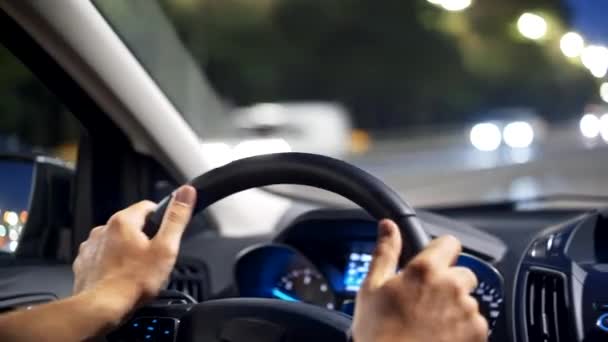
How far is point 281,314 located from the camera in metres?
2.50

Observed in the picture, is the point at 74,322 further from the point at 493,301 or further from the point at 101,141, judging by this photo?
the point at 101,141

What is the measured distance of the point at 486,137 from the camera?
41.9 metres

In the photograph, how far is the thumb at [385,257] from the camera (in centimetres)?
203

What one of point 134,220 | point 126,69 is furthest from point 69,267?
point 134,220

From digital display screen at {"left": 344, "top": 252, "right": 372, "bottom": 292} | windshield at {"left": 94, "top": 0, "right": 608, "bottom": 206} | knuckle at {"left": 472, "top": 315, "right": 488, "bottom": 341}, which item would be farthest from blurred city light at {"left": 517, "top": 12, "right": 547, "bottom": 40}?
knuckle at {"left": 472, "top": 315, "right": 488, "bottom": 341}

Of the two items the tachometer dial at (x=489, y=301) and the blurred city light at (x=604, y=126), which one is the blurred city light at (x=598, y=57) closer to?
the tachometer dial at (x=489, y=301)

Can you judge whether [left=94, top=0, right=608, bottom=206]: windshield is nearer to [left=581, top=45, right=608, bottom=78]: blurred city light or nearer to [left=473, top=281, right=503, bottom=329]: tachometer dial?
[left=581, top=45, right=608, bottom=78]: blurred city light

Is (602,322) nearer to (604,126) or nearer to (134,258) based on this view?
(134,258)

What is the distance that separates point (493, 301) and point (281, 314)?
1.10 m

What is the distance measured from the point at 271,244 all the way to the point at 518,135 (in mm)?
39681

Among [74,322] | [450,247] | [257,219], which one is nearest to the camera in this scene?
[450,247]

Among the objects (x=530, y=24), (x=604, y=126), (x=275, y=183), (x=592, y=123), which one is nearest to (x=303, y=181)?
(x=275, y=183)

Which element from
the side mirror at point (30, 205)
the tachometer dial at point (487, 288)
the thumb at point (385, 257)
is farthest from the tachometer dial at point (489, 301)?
the side mirror at point (30, 205)

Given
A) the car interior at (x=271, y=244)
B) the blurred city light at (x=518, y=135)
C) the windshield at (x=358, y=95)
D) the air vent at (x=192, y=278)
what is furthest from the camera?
the blurred city light at (x=518, y=135)
